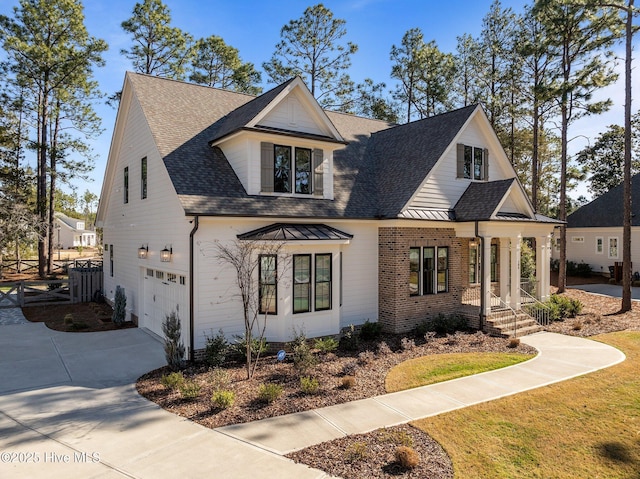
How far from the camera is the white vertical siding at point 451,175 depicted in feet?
48.9

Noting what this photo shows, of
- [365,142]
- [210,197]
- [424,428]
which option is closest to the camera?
[424,428]

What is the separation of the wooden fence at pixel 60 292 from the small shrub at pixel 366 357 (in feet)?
52.5

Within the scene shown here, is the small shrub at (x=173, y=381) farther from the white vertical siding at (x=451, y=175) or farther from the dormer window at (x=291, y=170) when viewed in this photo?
the white vertical siding at (x=451, y=175)

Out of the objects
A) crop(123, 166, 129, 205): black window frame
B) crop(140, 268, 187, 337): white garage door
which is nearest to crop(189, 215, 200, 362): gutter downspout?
crop(140, 268, 187, 337): white garage door

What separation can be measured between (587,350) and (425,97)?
1063 inches

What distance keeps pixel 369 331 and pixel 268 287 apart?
385cm

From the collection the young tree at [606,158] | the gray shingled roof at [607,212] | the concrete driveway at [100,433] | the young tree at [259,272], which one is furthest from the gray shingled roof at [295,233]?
the young tree at [606,158]

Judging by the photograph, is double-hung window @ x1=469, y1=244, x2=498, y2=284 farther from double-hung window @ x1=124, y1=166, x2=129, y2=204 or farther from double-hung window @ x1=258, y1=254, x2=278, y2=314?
double-hung window @ x1=124, y1=166, x2=129, y2=204

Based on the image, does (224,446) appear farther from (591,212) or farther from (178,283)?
(591,212)

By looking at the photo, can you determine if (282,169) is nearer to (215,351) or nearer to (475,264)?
(215,351)

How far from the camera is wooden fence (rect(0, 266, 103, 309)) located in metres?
19.2

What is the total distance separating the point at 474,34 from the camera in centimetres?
3175

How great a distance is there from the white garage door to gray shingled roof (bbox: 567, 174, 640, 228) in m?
32.2

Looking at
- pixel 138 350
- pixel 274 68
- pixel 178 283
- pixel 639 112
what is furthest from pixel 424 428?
pixel 639 112
